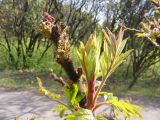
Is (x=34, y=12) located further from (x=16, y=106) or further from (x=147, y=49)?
(x=16, y=106)

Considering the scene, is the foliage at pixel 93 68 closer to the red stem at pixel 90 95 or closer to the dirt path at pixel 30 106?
the red stem at pixel 90 95

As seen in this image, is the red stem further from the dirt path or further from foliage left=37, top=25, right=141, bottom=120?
the dirt path

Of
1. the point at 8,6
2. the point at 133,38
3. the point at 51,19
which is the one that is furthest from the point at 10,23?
the point at 51,19

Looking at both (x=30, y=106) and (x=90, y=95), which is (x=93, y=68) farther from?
(x=30, y=106)

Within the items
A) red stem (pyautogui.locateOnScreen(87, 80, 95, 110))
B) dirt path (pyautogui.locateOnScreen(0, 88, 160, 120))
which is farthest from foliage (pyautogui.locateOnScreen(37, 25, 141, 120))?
dirt path (pyautogui.locateOnScreen(0, 88, 160, 120))

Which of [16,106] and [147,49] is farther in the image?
[147,49]

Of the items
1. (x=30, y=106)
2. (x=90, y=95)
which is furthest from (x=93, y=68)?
(x=30, y=106)

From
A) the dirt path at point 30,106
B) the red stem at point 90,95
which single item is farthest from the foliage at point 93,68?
the dirt path at point 30,106

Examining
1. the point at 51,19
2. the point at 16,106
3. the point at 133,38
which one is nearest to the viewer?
the point at 51,19

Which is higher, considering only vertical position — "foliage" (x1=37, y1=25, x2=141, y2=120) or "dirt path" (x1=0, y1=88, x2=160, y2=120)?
"foliage" (x1=37, y1=25, x2=141, y2=120)
